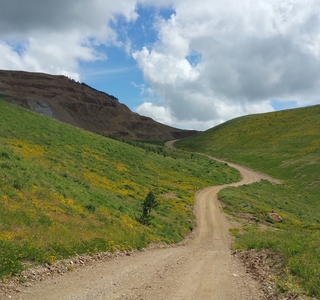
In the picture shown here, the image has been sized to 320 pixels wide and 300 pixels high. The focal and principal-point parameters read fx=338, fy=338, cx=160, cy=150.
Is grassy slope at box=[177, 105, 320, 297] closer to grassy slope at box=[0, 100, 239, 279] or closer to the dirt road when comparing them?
the dirt road

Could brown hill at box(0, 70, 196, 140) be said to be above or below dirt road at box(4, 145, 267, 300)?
above

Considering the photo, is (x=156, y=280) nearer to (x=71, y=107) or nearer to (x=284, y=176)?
(x=284, y=176)

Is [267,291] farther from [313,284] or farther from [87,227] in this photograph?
[87,227]

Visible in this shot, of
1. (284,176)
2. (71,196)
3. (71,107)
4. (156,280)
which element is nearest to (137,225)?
(71,196)

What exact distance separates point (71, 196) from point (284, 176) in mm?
55700

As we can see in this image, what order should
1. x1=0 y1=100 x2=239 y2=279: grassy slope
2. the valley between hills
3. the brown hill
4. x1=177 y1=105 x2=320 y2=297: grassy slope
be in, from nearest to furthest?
1. the valley between hills
2. x1=0 y1=100 x2=239 y2=279: grassy slope
3. x1=177 y1=105 x2=320 y2=297: grassy slope
4. the brown hill

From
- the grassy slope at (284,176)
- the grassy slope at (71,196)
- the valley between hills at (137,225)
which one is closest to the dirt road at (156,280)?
the valley between hills at (137,225)

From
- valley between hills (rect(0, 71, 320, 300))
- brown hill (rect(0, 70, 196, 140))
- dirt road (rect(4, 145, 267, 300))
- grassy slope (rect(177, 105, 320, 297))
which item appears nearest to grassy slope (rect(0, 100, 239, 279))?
valley between hills (rect(0, 71, 320, 300))

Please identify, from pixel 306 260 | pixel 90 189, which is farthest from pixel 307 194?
pixel 306 260

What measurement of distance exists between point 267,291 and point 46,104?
6341 inches

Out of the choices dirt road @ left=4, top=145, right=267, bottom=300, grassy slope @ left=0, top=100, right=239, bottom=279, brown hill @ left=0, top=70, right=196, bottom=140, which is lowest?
dirt road @ left=4, top=145, right=267, bottom=300

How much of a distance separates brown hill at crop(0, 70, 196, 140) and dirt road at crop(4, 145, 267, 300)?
143420 millimetres

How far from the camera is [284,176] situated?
2677 inches

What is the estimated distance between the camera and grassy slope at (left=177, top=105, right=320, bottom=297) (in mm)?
14562
